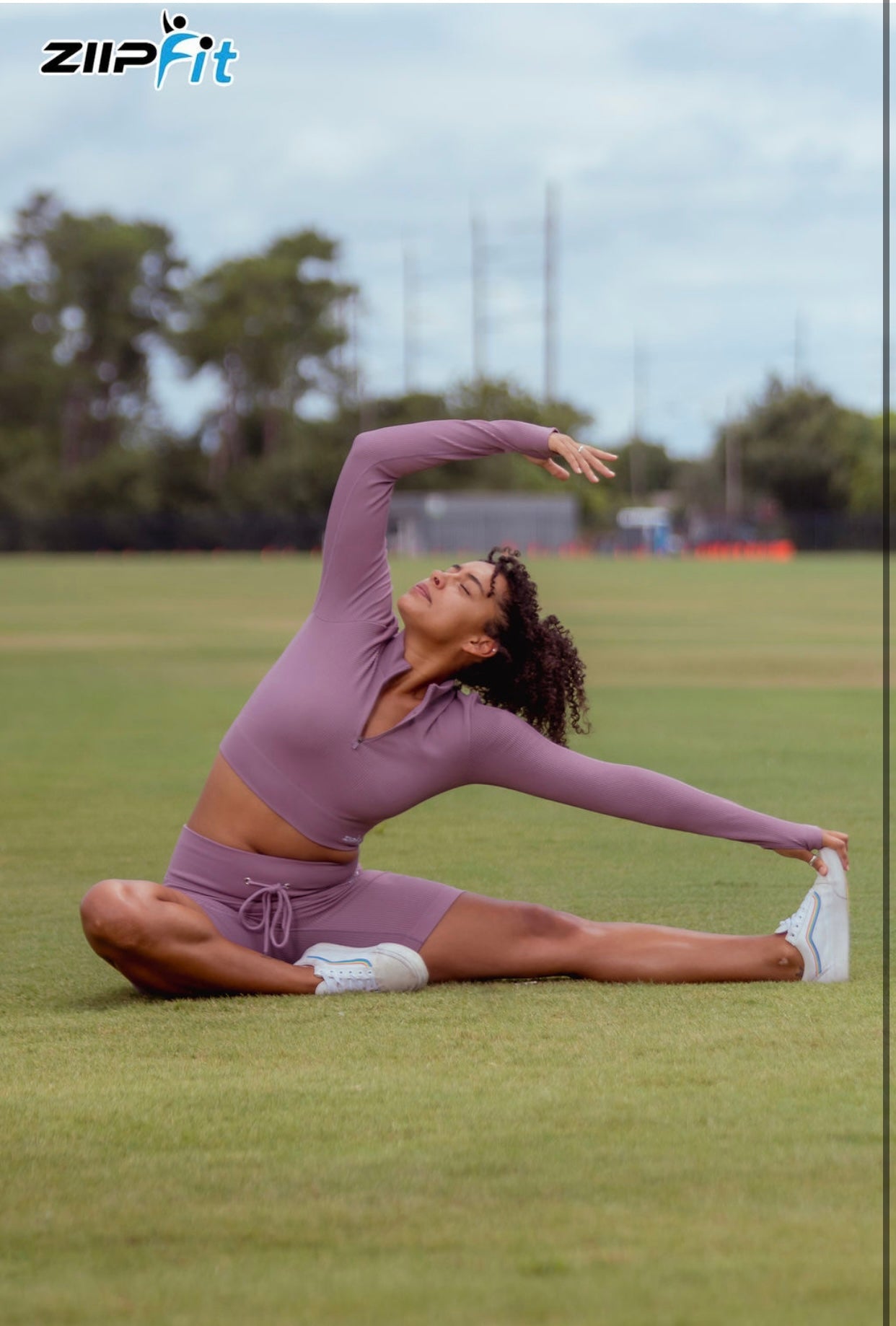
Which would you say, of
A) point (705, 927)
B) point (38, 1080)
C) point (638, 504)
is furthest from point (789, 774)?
point (638, 504)

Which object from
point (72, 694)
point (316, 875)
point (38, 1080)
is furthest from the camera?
point (72, 694)

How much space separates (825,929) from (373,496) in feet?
5.91

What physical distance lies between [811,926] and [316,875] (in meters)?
1.43

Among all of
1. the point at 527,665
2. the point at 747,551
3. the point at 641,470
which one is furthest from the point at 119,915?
the point at 641,470

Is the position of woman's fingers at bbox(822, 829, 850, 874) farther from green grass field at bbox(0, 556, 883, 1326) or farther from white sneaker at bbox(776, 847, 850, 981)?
green grass field at bbox(0, 556, 883, 1326)

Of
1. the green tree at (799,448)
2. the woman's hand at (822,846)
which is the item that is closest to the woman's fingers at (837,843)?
the woman's hand at (822,846)

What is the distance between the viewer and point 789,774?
10367 mm

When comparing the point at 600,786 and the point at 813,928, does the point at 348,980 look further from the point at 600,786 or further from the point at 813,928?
the point at 813,928

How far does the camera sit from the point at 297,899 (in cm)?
534

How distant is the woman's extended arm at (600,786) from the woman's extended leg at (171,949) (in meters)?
0.82

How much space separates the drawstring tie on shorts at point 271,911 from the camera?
525cm

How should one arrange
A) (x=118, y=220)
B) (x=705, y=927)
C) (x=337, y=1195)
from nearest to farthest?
1. (x=337, y=1195)
2. (x=705, y=927)
3. (x=118, y=220)

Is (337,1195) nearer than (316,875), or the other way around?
(337,1195)

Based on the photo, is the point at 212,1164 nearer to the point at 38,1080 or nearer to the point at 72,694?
the point at 38,1080
